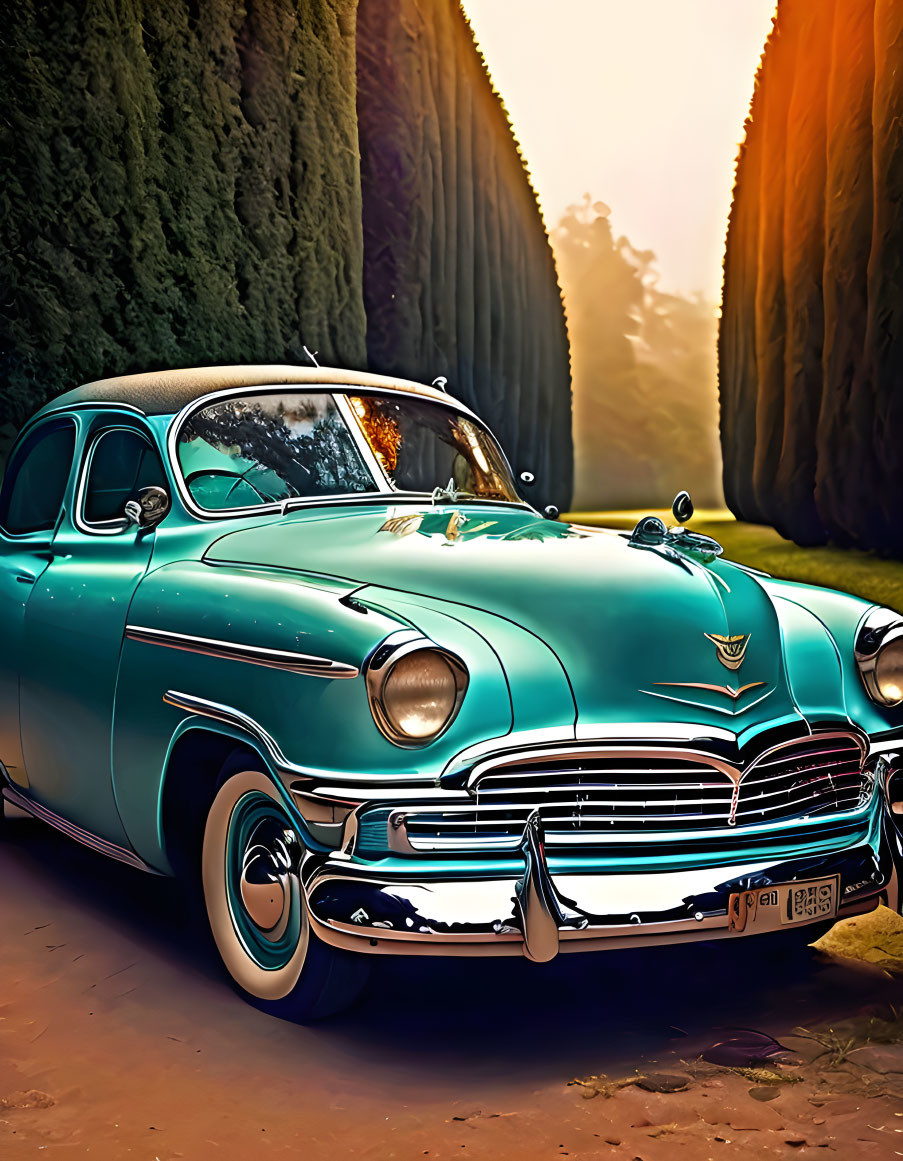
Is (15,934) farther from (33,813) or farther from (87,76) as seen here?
(87,76)

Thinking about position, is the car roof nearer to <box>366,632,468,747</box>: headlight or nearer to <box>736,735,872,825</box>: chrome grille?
<box>366,632,468,747</box>: headlight

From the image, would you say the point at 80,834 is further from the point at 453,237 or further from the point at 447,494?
the point at 453,237

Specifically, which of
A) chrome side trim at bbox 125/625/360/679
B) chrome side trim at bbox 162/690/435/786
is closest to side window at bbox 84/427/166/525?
chrome side trim at bbox 125/625/360/679

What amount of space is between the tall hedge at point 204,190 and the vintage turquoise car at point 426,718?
11.8ft

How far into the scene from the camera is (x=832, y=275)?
35.9 feet

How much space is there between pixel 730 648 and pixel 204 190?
21.6ft

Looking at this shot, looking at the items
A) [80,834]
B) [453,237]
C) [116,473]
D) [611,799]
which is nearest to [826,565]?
[453,237]

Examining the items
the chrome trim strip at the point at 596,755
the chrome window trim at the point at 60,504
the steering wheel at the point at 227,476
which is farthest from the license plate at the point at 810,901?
the chrome window trim at the point at 60,504

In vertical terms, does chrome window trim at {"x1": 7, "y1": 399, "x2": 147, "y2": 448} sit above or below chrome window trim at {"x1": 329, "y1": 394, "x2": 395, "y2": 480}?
above

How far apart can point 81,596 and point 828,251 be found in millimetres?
8721

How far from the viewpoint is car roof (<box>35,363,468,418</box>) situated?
4.35 meters

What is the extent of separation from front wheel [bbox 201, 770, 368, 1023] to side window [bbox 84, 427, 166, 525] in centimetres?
142

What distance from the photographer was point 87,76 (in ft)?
25.1

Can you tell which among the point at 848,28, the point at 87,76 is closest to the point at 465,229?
the point at 848,28
